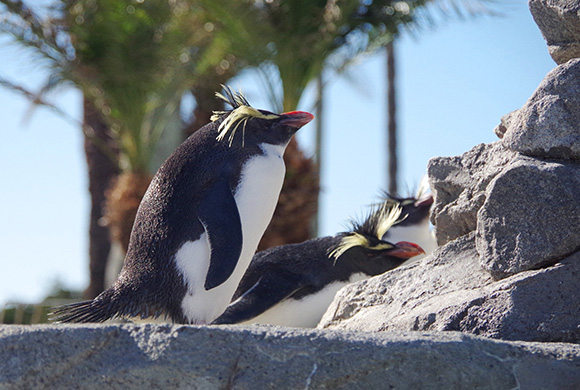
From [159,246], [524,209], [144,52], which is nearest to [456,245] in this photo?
[524,209]

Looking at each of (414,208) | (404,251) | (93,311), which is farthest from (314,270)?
(93,311)

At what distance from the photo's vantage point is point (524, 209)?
2.64 metres

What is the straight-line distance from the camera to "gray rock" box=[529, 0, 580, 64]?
113 inches

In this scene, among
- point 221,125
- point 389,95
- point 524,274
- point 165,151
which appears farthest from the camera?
point 389,95

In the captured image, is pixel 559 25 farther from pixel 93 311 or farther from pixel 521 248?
pixel 93 311

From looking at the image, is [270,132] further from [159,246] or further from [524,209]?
[524,209]

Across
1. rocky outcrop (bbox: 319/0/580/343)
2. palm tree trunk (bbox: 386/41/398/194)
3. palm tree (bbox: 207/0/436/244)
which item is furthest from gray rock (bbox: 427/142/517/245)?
palm tree trunk (bbox: 386/41/398/194)

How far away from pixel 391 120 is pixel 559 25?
409 inches

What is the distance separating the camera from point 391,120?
43.7ft

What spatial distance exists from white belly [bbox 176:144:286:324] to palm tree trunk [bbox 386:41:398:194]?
30.9ft

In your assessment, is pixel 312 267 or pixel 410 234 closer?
pixel 312 267

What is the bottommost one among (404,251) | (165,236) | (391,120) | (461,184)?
(404,251)

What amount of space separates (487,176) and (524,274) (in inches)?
21.0

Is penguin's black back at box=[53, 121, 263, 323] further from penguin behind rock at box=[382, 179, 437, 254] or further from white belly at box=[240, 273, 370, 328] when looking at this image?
penguin behind rock at box=[382, 179, 437, 254]
